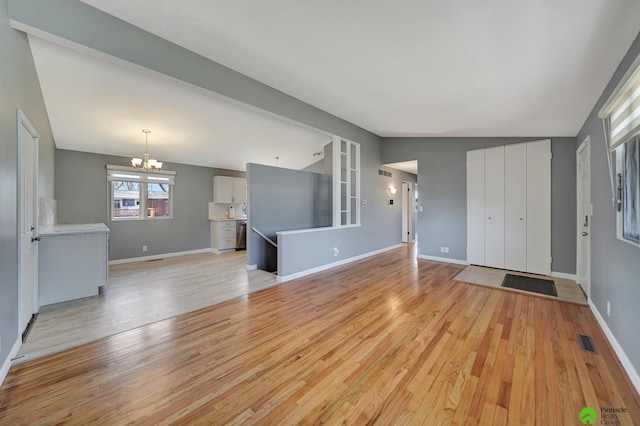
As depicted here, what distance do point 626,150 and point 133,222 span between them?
7929 millimetres

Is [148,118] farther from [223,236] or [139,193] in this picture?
[223,236]

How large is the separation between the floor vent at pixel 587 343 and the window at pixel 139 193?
7.70 m

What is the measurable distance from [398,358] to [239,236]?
19.5ft

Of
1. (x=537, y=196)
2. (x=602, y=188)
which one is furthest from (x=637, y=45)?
(x=537, y=196)

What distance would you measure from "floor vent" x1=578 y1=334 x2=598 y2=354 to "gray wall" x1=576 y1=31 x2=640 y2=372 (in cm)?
19

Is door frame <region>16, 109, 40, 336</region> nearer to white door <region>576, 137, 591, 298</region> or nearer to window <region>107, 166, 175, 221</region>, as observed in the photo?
window <region>107, 166, 175, 221</region>

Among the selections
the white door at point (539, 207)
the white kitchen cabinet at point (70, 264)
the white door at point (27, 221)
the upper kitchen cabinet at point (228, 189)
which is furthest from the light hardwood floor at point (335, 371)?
the upper kitchen cabinet at point (228, 189)

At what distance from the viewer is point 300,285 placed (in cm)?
390

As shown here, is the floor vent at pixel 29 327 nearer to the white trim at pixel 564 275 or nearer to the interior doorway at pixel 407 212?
the white trim at pixel 564 275

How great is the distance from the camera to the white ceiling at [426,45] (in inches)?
71.6

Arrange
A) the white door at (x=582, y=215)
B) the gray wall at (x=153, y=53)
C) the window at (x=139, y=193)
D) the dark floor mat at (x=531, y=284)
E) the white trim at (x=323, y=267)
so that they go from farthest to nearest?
the window at (x=139, y=193), the white trim at (x=323, y=267), the dark floor mat at (x=531, y=284), the white door at (x=582, y=215), the gray wall at (x=153, y=53)

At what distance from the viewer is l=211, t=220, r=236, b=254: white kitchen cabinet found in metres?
6.78

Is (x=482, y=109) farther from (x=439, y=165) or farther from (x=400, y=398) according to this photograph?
(x=400, y=398)

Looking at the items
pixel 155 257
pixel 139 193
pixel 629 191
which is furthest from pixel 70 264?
pixel 629 191
